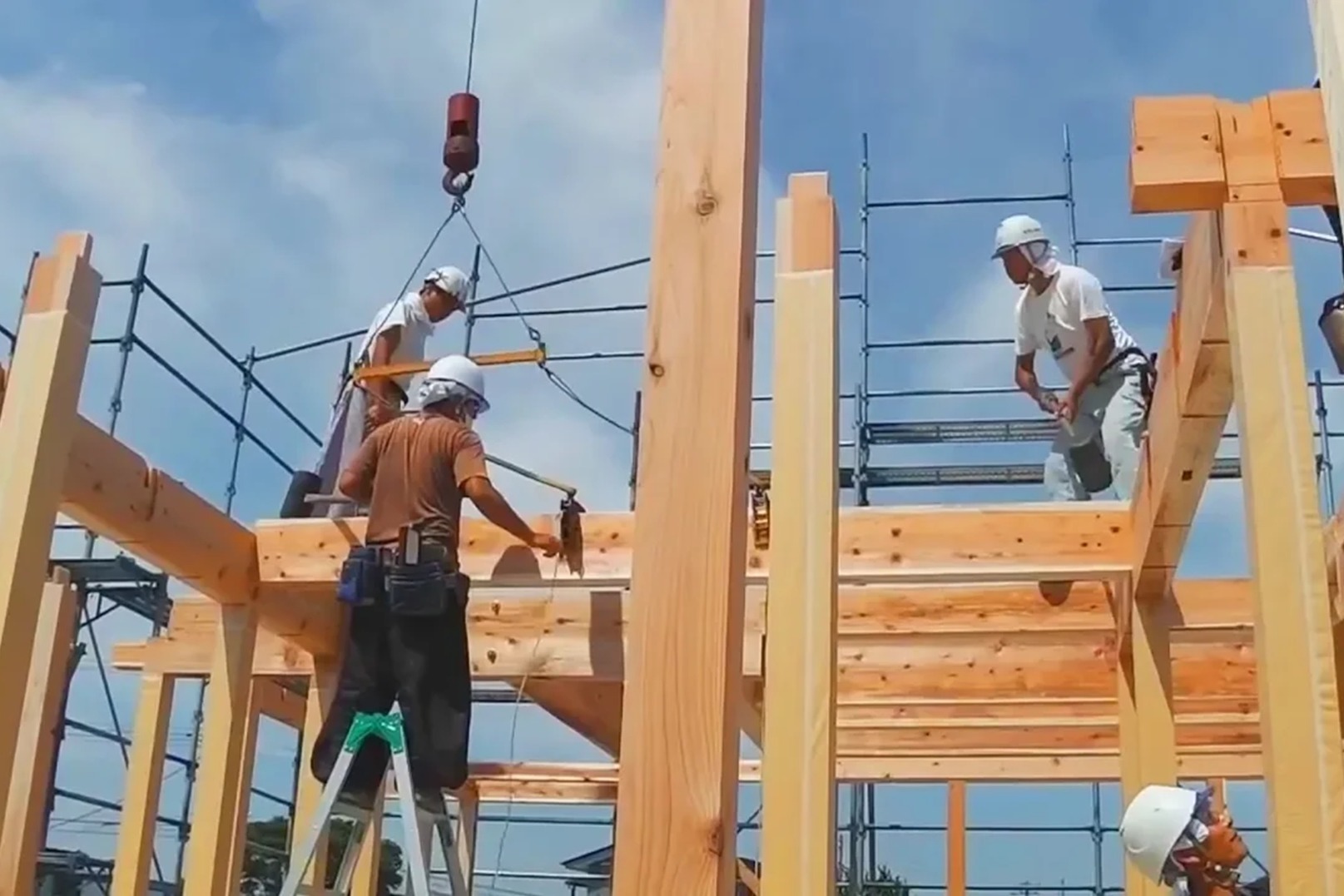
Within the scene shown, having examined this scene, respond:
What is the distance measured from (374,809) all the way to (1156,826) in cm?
221

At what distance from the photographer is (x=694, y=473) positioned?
1.53 meters

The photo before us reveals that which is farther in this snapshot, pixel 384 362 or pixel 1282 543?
pixel 384 362

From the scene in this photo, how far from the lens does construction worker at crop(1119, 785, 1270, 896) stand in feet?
11.4

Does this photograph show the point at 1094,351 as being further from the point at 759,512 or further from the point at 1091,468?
the point at 759,512

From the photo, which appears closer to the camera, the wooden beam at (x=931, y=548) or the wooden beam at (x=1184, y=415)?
the wooden beam at (x=1184, y=415)

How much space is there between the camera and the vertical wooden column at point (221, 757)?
4551 mm

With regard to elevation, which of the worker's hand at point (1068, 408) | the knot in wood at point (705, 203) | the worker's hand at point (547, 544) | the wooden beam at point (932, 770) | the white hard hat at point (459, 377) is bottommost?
the knot in wood at point (705, 203)

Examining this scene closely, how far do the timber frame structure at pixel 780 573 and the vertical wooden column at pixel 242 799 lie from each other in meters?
0.04

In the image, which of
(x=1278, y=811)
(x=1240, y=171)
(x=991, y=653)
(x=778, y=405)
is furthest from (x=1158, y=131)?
(x=991, y=653)

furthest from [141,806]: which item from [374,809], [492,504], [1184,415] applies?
[1184,415]

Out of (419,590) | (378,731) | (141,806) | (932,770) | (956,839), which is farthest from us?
(956,839)

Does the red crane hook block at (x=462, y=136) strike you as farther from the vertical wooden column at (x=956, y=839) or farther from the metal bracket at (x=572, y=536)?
the vertical wooden column at (x=956, y=839)

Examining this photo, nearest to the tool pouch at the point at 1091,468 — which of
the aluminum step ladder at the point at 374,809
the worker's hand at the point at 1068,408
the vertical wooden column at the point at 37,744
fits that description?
the worker's hand at the point at 1068,408

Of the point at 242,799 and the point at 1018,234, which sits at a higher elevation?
the point at 1018,234
